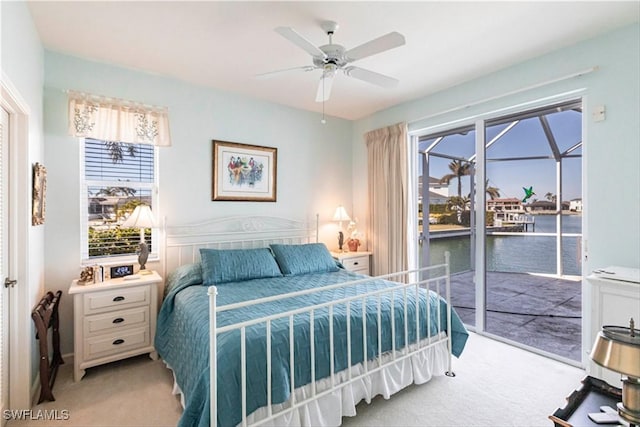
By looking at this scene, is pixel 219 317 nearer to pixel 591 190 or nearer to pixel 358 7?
pixel 358 7

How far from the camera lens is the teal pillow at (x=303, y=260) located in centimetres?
324

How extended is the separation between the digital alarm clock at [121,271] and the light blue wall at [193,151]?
1.20ft

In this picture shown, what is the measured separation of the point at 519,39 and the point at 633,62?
79cm

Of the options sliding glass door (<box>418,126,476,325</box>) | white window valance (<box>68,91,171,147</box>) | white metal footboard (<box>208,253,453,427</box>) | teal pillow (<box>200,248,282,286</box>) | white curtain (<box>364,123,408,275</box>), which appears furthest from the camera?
white curtain (<box>364,123,408,275</box>)

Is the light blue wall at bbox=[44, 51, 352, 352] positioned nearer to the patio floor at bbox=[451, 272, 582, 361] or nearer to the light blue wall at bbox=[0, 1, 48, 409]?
the light blue wall at bbox=[0, 1, 48, 409]

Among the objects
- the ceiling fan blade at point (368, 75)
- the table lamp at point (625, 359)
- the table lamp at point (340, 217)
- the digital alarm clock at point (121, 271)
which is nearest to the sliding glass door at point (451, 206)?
the table lamp at point (340, 217)

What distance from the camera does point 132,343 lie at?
268 cm

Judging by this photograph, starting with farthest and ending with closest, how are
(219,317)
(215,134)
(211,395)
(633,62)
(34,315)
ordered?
(215,134) → (633,62) → (34,315) → (219,317) → (211,395)

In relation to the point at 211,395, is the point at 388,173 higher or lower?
higher

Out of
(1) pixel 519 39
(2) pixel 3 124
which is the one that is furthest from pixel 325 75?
(2) pixel 3 124

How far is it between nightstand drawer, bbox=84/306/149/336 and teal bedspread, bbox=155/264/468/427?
202 millimetres

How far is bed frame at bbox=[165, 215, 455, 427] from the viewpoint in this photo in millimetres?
1537

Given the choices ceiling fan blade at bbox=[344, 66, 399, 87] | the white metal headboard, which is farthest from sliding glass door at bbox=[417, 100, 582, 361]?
the white metal headboard

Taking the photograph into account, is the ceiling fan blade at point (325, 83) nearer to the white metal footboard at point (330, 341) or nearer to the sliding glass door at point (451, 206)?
the white metal footboard at point (330, 341)
